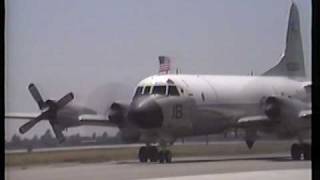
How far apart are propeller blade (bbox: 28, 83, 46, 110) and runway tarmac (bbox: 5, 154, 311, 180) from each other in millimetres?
496

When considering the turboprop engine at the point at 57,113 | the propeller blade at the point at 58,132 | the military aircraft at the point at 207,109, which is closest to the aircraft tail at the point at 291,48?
the military aircraft at the point at 207,109

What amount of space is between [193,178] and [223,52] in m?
1.11

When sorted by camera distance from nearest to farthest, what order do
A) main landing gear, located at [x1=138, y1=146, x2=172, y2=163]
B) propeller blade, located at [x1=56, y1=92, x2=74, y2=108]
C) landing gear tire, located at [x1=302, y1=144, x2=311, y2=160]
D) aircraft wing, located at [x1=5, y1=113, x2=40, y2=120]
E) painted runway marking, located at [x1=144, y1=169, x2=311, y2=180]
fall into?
aircraft wing, located at [x1=5, y1=113, x2=40, y2=120] → propeller blade, located at [x1=56, y1=92, x2=74, y2=108] → main landing gear, located at [x1=138, y1=146, x2=172, y2=163] → painted runway marking, located at [x1=144, y1=169, x2=311, y2=180] → landing gear tire, located at [x1=302, y1=144, x2=311, y2=160]

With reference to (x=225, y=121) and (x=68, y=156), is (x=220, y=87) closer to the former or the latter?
(x=225, y=121)

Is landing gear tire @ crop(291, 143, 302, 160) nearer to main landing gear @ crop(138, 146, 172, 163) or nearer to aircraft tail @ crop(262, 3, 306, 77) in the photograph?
aircraft tail @ crop(262, 3, 306, 77)

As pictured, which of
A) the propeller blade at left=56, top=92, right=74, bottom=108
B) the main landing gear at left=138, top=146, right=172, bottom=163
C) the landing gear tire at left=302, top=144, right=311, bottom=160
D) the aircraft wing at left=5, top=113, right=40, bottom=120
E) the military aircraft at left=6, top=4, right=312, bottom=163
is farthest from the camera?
the landing gear tire at left=302, top=144, right=311, bottom=160

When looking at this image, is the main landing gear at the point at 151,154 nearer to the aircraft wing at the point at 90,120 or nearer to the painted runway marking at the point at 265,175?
the painted runway marking at the point at 265,175

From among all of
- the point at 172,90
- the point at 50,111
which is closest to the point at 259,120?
the point at 172,90

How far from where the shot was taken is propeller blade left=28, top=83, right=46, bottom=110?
5.29 meters

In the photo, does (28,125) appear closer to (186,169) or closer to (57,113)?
(57,113)

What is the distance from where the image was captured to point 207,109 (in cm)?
579

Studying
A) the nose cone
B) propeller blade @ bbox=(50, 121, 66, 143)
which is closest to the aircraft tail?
the nose cone

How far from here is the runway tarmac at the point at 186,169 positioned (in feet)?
17.8
